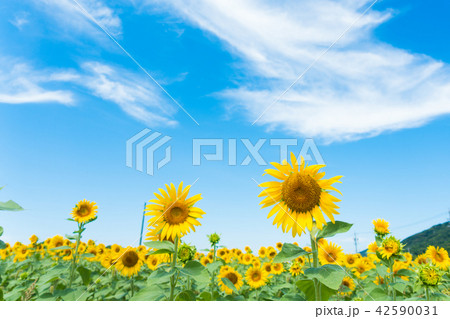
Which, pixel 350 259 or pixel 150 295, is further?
pixel 350 259

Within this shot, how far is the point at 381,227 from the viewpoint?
14.1ft

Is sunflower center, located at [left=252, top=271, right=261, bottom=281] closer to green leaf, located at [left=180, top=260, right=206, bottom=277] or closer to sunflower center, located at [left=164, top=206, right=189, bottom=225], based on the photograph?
sunflower center, located at [left=164, top=206, right=189, bottom=225]

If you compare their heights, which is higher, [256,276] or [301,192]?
[301,192]

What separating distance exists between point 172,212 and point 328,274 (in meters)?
1.52

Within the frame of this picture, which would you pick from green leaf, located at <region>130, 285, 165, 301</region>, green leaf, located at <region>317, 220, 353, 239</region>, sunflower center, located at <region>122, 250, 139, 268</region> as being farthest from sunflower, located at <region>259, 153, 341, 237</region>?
sunflower center, located at <region>122, 250, 139, 268</region>

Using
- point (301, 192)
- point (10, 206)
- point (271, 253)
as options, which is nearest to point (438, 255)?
point (271, 253)

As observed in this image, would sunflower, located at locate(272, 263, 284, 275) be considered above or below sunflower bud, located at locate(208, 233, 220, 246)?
below

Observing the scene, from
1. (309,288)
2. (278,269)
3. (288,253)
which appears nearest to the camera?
(288,253)

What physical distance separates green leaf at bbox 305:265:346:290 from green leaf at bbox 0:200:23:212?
163 cm

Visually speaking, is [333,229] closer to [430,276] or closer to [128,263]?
[430,276]

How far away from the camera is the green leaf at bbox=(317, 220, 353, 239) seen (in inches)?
78.6
